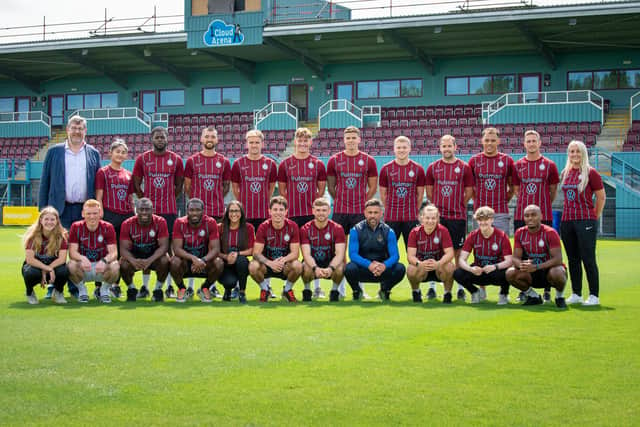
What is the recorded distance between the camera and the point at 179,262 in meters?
8.55

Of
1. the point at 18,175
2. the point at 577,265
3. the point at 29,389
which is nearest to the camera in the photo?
the point at 29,389

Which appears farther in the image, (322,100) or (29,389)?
(322,100)

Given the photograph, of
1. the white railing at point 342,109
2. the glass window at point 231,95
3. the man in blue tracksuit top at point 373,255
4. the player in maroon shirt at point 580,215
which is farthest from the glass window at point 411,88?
the player in maroon shirt at point 580,215

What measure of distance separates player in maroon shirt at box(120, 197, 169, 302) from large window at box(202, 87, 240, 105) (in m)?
27.5

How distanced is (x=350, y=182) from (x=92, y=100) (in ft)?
105

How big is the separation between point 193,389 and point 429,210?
4.71 m

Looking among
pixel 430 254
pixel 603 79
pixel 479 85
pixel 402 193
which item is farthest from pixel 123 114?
pixel 430 254

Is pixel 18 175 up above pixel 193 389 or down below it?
above

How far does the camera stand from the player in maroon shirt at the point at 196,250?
8.57 m

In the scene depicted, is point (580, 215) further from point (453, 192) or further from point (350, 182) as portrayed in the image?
point (350, 182)

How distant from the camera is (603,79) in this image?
1182 inches

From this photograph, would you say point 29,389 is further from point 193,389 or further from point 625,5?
point 625,5

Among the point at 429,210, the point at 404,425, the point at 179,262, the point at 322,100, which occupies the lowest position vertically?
the point at 404,425

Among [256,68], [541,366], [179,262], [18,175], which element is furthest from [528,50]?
[541,366]
